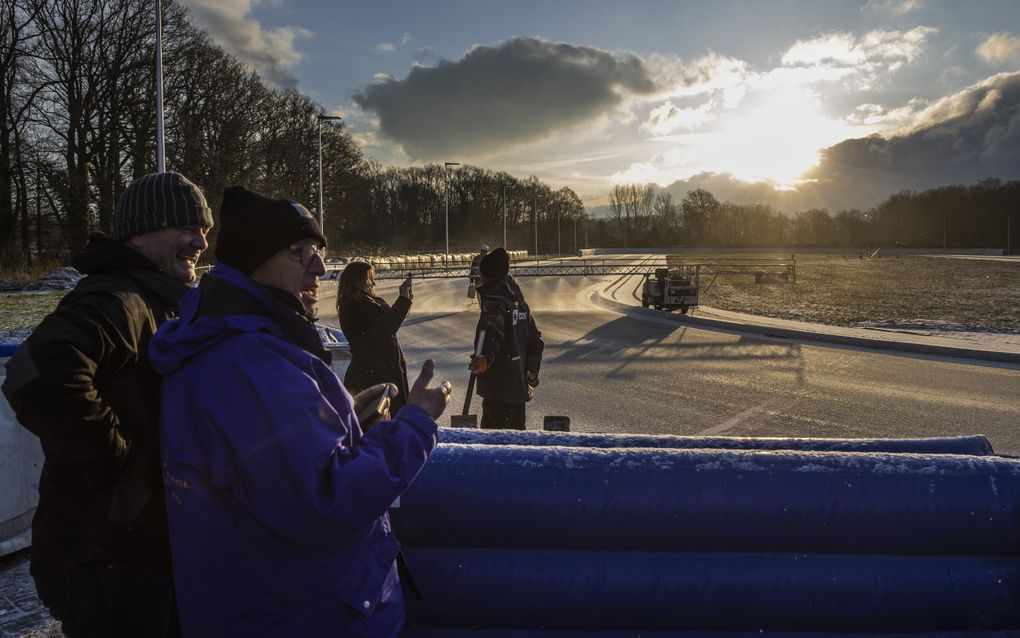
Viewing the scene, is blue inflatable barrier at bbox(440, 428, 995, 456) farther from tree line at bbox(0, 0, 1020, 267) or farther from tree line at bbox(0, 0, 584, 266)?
tree line at bbox(0, 0, 584, 266)

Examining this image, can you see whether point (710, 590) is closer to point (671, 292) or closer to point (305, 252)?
point (305, 252)

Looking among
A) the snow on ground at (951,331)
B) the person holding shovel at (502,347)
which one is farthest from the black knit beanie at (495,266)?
the snow on ground at (951,331)

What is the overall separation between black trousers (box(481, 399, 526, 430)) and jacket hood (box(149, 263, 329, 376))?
3.63m

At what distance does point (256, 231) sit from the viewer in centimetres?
181

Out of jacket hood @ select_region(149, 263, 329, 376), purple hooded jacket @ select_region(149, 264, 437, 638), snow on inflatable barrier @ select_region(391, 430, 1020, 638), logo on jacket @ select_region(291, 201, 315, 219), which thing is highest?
logo on jacket @ select_region(291, 201, 315, 219)

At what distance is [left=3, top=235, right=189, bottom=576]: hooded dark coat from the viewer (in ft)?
5.99

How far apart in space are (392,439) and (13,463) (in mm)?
3511

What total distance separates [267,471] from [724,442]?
197 cm

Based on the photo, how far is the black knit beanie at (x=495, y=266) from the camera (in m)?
5.41

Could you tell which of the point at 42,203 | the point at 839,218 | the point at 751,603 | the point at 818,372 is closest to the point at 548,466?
the point at 751,603

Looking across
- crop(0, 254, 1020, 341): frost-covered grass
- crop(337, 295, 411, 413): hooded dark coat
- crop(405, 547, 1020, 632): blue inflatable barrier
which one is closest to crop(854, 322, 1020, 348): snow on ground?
crop(0, 254, 1020, 341): frost-covered grass

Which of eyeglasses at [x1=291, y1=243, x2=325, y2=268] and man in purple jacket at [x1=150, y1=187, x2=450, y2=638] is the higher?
eyeglasses at [x1=291, y1=243, x2=325, y2=268]

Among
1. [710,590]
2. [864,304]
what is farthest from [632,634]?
[864,304]

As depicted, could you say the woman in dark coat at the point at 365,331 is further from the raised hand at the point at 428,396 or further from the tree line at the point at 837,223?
the tree line at the point at 837,223
